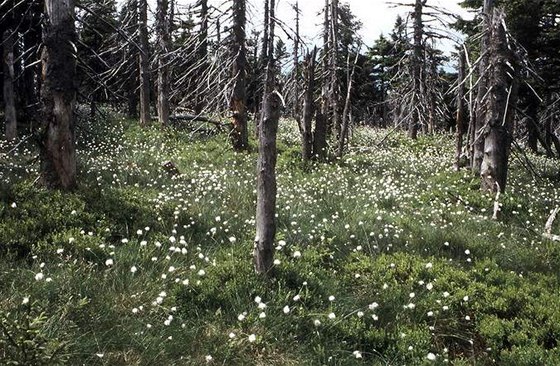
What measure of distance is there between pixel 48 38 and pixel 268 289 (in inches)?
227

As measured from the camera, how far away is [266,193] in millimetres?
5980

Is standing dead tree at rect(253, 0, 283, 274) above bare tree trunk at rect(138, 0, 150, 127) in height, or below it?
below

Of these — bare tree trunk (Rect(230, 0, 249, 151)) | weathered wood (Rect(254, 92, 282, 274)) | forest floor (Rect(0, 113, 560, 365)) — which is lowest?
forest floor (Rect(0, 113, 560, 365))

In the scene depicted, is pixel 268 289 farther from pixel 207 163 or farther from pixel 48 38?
pixel 207 163

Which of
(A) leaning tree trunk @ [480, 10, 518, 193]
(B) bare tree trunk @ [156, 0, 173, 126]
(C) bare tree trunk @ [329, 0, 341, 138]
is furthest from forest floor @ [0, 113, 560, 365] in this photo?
(C) bare tree trunk @ [329, 0, 341, 138]

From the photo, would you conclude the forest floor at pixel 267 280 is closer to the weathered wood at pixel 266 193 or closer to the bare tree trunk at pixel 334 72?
the weathered wood at pixel 266 193

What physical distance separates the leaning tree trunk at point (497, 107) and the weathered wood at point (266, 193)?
686 centimetres

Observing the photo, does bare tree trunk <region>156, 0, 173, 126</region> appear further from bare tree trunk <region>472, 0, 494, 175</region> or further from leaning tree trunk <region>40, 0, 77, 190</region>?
bare tree trunk <region>472, 0, 494, 175</region>

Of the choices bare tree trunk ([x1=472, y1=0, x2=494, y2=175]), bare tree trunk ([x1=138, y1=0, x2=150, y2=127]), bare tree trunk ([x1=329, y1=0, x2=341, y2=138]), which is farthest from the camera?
bare tree trunk ([x1=329, y1=0, x2=341, y2=138])

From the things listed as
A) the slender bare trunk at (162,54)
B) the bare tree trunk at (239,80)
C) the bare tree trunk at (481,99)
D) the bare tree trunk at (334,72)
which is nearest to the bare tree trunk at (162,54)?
the slender bare trunk at (162,54)

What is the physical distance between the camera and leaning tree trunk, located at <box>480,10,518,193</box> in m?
10.7

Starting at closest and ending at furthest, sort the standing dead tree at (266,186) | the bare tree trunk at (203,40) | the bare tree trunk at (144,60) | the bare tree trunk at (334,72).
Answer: the standing dead tree at (266,186) < the bare tree trunk at (203,40) < the bare tree trunk at (144,60) < the bare tree trunk at (334,72)

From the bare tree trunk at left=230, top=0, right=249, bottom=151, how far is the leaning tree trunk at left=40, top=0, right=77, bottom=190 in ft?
24.6

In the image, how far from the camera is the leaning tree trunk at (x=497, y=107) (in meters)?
10.7
